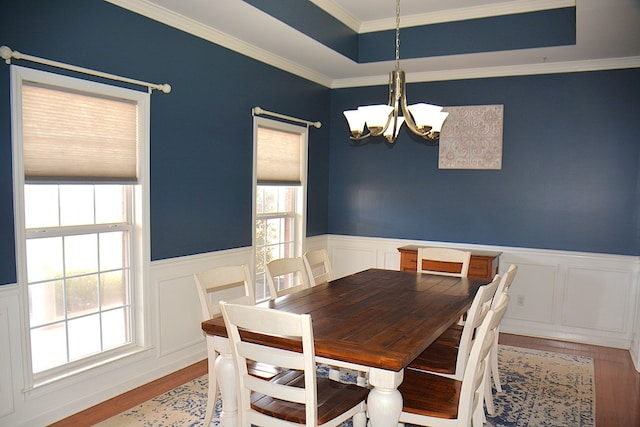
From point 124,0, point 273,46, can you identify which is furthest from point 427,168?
point 124,0

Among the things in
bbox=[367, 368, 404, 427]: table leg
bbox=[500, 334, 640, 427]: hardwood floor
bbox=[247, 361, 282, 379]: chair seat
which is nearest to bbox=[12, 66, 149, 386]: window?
bbox=[247, 361, 282, 379]: chair seat

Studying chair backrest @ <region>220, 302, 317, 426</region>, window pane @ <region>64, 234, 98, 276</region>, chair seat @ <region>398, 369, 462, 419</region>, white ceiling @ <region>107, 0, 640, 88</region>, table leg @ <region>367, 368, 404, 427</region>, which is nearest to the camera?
chair backrest @ <region>220, 302, 317, 426</region>

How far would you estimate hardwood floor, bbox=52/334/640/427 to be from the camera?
9.67 ft

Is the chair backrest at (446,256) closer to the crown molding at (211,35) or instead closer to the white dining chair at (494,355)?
the white dining chair at (494,355)

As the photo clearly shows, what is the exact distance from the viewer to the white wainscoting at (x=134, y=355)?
2.56 meters

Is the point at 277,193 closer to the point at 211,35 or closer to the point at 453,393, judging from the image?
the point at 211,35

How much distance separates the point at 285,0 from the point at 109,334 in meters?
2.76

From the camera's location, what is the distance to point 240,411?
205cm

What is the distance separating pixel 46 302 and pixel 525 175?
435cm

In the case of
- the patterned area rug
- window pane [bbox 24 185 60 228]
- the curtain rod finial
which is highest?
the curtain rod finial

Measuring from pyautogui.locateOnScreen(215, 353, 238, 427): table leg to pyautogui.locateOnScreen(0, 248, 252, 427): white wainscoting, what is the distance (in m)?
1.17

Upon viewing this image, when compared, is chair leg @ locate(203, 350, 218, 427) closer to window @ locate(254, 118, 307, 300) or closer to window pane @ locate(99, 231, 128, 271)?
window pane @ locate(99, 231, 128, 271)

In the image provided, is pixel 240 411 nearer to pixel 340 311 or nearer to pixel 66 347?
pixel 340 311

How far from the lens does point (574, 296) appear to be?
15.1 ft
